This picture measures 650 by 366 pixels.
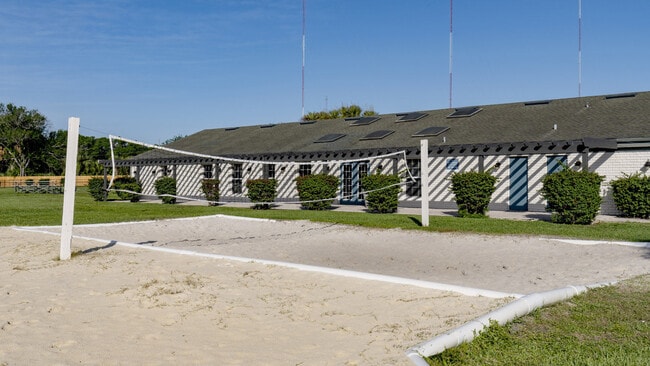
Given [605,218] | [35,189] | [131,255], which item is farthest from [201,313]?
[35,189]

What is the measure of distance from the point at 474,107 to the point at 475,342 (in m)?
23.8

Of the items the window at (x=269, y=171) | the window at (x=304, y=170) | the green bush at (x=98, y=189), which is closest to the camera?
the window at (x=304, y=170)

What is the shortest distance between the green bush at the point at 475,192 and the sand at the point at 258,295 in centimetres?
568

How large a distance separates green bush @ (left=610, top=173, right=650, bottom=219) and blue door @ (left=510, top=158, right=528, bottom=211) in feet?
11.7

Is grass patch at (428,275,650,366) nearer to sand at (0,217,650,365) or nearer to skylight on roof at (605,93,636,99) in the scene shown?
sand at (0,217,650,365)

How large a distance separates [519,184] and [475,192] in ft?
13.8

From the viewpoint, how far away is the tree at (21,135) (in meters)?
66.4

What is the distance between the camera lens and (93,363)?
4438 millimetres

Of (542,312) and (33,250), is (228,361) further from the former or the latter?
(33,250)

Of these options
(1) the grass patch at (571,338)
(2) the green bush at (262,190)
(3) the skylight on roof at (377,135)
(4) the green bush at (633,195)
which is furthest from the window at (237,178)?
(1) the grass patch at (571,338)

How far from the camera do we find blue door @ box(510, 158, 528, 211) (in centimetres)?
2127

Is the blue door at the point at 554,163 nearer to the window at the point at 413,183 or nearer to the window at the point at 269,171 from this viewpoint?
the window at the point at 413,183

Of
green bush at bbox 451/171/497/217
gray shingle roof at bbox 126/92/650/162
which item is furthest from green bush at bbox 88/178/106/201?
green bush at bbox 451/171/497/217

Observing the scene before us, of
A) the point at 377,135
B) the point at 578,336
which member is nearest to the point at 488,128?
the point at 377,135
